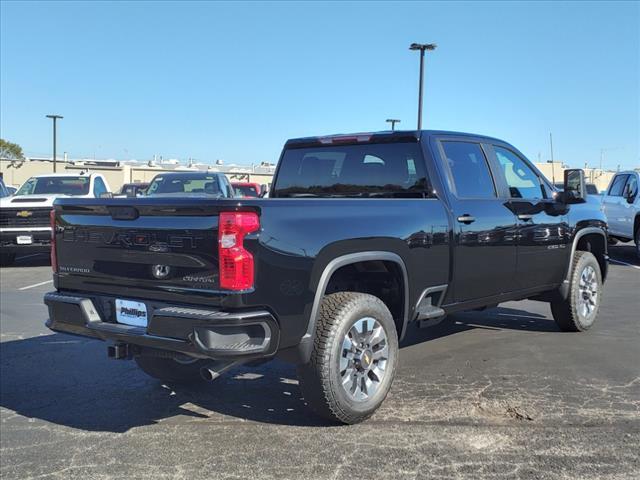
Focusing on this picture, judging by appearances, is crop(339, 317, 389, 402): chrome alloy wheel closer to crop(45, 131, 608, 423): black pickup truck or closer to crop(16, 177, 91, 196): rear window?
crop(45, 131, 608, 423): black pickup truck

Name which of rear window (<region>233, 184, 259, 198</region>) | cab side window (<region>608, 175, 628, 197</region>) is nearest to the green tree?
rear window (<region>233, 184, 259, 198</region>)

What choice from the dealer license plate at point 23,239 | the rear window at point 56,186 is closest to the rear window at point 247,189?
the rear window at point 56,186

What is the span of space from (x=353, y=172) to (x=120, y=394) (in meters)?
2.68

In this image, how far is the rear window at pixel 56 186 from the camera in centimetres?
1411

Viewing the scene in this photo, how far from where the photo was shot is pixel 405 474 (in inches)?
134

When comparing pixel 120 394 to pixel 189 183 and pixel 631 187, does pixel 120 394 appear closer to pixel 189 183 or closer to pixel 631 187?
pixel 189 183

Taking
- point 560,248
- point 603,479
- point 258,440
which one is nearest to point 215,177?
point 560,248

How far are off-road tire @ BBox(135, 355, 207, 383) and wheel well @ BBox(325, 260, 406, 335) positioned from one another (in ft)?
4.74

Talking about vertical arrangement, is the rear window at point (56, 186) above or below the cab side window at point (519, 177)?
below

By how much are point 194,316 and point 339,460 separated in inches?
47.2

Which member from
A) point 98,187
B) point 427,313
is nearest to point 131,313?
point 427,313

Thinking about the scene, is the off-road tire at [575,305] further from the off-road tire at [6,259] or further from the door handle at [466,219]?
the off-road tire at [6,259]

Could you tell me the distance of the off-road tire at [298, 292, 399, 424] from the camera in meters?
3.87

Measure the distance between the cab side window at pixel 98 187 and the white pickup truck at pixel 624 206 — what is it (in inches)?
474
